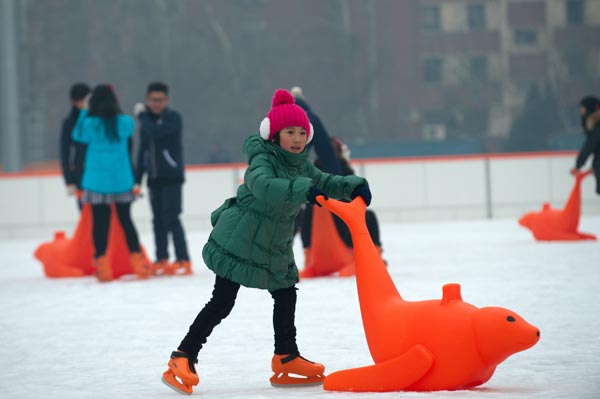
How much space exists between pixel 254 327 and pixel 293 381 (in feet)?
5.53

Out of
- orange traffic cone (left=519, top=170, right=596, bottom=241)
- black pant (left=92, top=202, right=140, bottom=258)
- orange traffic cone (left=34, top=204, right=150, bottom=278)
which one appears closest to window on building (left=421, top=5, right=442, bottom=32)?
orange traffic cone (left=519, top=170, right=596, bottom=241)

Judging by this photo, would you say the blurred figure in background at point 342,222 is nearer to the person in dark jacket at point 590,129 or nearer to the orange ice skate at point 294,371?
the person in dark jacket at point 590,129

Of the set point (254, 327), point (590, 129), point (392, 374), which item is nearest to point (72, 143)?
point (254, 327)

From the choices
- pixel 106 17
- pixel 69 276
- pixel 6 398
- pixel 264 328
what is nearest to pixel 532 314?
pixel 264 328

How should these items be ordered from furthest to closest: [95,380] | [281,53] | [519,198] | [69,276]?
[281,53], [519,198], [69,276], [95,380]

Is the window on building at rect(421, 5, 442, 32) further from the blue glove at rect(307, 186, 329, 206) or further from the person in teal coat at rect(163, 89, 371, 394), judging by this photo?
the blue glove at rect(307, 186, 329, 206)

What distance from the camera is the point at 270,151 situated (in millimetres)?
3996

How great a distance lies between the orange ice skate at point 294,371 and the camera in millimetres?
4109

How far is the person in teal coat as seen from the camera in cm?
397

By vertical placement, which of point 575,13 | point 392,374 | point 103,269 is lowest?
point 103,269

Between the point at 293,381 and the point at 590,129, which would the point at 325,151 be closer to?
the point at 293,381

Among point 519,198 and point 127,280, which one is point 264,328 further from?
point 519,198

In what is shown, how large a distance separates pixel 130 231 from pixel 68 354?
3.62 m

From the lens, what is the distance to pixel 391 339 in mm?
3826
